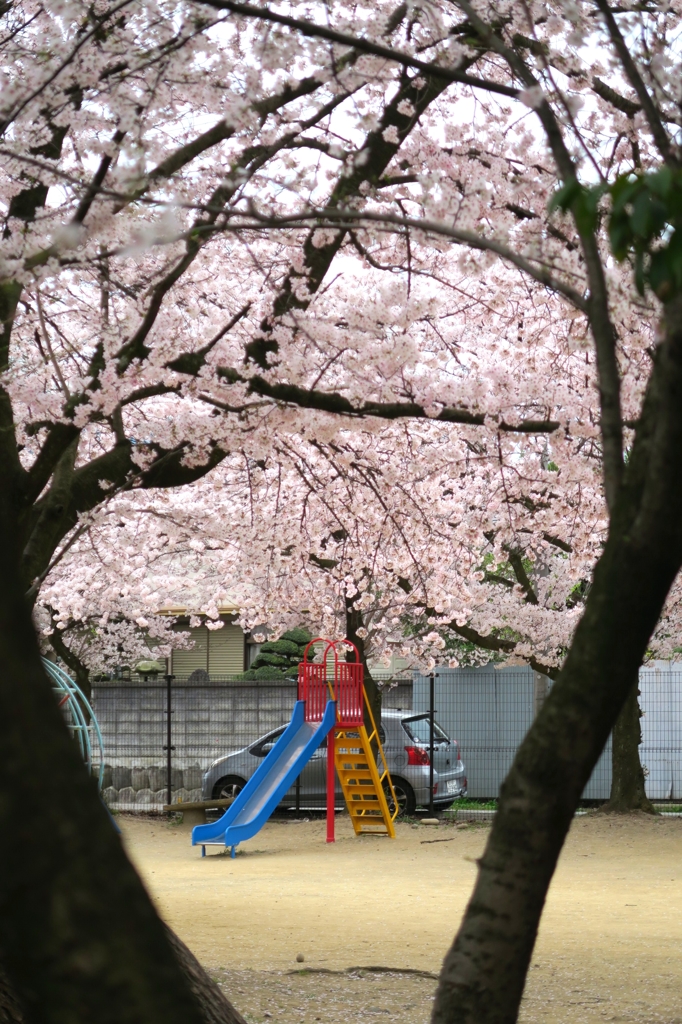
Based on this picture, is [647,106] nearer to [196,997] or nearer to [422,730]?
[196,997]

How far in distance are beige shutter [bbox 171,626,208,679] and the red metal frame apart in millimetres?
11296

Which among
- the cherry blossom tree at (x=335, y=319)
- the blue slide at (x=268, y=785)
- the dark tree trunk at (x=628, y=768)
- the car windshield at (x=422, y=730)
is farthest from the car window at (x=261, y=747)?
the cherry blossom tree at (x=335, y=319)

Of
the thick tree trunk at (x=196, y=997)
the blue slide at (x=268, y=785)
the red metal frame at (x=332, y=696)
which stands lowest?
the blue slide at (x=268, y=785)

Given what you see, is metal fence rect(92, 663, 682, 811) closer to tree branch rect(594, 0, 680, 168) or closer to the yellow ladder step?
the yellow ladder step

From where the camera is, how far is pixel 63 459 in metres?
6.65

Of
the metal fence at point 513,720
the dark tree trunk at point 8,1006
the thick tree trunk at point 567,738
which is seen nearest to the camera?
the thick tree trunk at point 567,738

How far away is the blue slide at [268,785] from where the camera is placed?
39.7ft

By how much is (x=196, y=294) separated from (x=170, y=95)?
2.14 meters

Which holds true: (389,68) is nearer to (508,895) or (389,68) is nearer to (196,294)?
(196,294)


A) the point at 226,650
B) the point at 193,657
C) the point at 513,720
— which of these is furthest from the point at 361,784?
the point at 193,657

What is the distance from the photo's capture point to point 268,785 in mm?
12969

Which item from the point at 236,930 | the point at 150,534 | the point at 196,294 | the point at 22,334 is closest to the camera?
the point at 236,930

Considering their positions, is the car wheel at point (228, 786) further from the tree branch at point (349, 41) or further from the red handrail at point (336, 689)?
the tree branch at point (349, 41)

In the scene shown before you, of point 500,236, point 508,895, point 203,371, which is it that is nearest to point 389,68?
point 500,236
